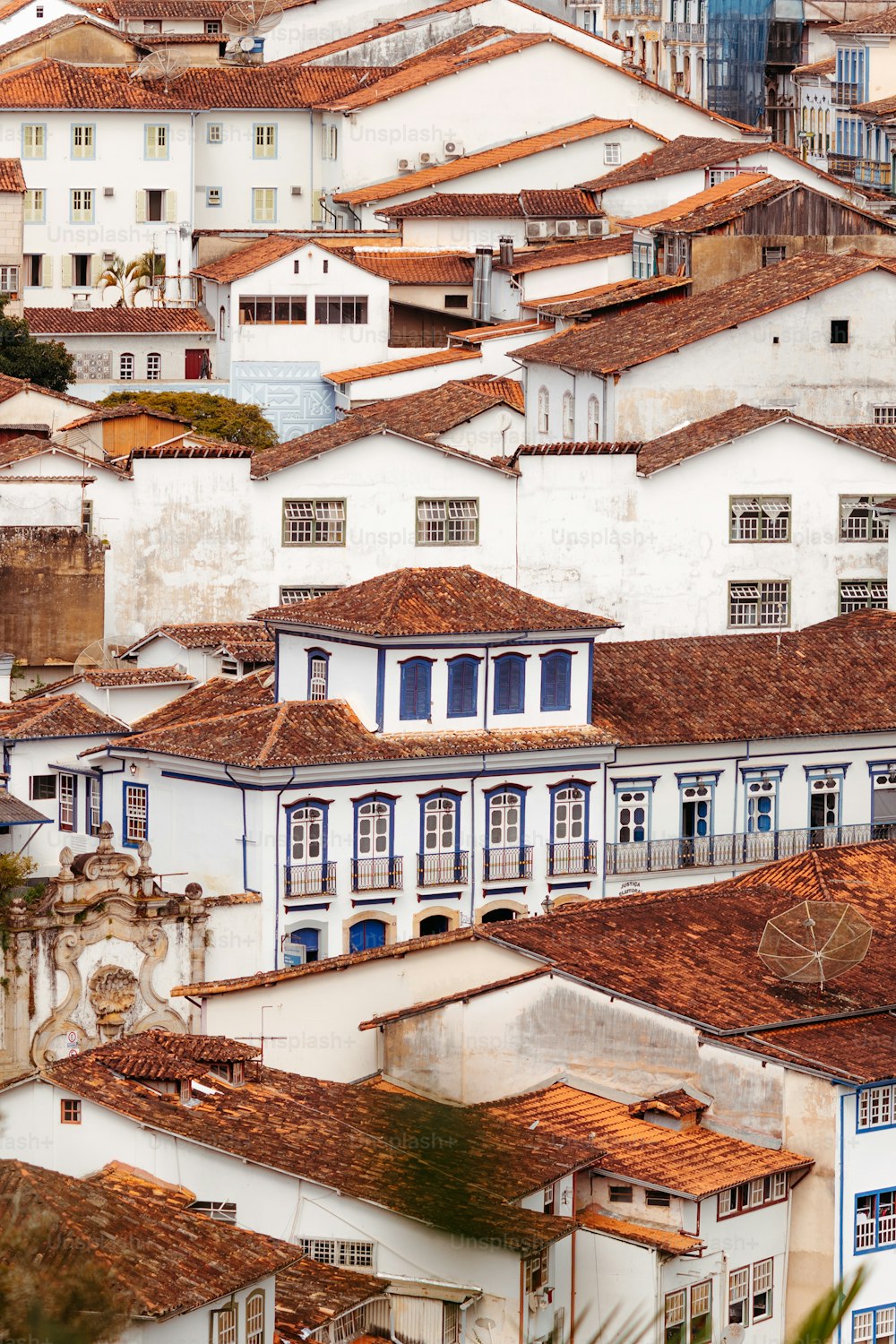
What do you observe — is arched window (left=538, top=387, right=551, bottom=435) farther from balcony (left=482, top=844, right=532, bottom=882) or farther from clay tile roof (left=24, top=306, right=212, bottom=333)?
balcony (left=482, top=844, right=532, bottom=882)

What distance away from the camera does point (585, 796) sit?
180 ft

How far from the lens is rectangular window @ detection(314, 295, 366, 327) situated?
82938 millimetres

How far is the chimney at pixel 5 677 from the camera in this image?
5894cm

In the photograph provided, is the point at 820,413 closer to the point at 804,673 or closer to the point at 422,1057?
the point at 804,673

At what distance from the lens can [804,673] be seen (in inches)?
2333

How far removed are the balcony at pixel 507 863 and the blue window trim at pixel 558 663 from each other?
260 centimetres

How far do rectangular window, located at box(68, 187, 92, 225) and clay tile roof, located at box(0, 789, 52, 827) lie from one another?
4260 centimetres

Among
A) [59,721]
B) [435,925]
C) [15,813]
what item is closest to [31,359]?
[59,721]

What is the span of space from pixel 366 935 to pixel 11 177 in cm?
4143

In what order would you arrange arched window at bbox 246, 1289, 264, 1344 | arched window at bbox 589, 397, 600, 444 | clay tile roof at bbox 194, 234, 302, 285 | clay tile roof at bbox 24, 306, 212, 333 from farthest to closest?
clay tile roof at bbox 24, 306, 212, 333, clay tile roof at bbox 194, 234, 302, 285, arched window at bbox 589, 397, 600, 444, arched window at bbox 246, 1289, 264, 1344

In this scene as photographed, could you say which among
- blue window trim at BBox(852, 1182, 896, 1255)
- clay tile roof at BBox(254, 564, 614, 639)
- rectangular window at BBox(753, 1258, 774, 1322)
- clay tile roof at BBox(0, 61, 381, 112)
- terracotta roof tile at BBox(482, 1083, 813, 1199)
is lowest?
rectangular window at BBox(753, 1258, 774, 1322)

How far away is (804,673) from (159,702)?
11612 mm

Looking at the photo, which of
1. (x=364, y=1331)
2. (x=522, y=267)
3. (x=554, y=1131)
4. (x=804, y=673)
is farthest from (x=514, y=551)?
(x=364, y=1331)

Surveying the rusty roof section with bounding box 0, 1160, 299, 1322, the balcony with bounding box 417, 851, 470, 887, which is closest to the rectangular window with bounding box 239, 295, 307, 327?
the balcony with bounding box 417, 851, 470, 887
